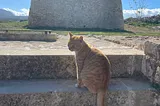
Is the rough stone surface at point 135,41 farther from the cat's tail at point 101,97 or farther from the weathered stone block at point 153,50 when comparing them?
the cat's tail at point 101,97

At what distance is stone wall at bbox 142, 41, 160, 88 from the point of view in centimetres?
242

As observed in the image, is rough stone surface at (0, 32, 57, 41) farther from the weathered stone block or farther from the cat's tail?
the cat's tail

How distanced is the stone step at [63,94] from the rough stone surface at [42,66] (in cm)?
10

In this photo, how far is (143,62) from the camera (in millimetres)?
2709

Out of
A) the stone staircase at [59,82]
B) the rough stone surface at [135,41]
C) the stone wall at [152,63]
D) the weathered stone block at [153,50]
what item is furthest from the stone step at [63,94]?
the rough stone surface at [135,41]

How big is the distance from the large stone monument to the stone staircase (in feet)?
56.8

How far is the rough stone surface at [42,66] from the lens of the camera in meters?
2.48

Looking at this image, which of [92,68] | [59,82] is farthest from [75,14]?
[92,68]

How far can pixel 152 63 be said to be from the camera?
2512 millimetres

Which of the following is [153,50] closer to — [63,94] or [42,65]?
[63,94]

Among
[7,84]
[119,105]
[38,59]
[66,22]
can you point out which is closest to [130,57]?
[119,105]

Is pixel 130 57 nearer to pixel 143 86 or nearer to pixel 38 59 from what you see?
pixel 143 86

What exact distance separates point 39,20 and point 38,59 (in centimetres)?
1790

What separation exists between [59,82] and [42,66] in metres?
0.26
